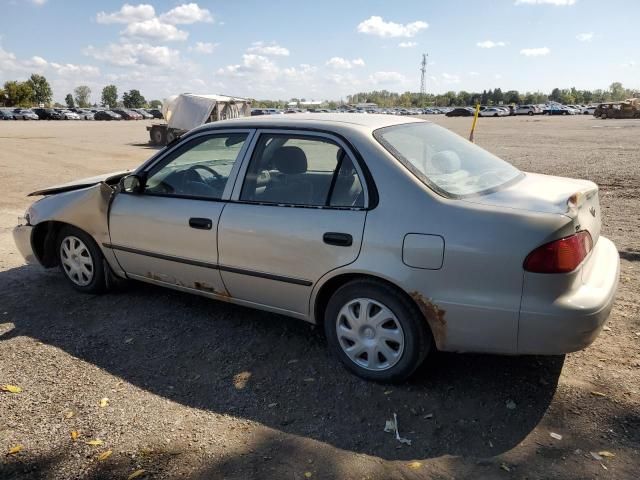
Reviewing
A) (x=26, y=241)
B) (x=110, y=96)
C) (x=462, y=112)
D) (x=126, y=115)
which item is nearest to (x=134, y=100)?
(x=110, y=96)

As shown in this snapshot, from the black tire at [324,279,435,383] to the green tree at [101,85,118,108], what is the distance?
152m

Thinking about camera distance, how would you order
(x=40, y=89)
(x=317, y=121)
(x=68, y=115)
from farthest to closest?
1. (x=40, y=89)
2. (x=68, y=115)
3. (x=317, y=121)

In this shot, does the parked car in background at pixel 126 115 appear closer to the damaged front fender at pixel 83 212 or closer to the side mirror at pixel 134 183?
the damaged front fender at pixel 83 212

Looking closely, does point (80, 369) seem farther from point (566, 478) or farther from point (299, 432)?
point (566, 478)

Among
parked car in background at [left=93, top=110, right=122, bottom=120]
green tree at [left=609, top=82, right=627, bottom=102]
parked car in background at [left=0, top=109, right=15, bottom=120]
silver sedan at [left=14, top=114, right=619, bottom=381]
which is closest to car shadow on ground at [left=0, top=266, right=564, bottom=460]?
silver sedan at [left=14, top=114, right=619, bottom=381]

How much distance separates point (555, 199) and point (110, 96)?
15341cm

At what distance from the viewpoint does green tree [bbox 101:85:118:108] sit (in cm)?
14000

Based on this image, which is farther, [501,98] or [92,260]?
[501,98]

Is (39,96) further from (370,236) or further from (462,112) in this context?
(370,236)

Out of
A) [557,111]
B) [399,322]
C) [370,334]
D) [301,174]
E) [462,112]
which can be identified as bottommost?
[370,334]

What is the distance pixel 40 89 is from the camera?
10819 centimetres

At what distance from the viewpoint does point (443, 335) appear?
300 cm

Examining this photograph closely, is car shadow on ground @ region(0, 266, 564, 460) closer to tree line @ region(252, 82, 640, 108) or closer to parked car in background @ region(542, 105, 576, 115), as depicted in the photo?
parked car in background @ region(542, 105, 576, 115)

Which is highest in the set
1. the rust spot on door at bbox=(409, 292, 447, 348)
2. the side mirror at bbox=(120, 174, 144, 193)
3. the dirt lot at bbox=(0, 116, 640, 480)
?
the side mirror at bbox=(120, 174, 144, 193)
